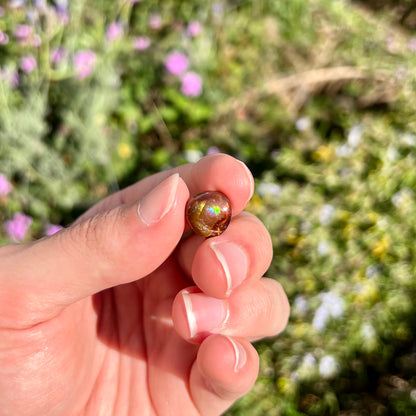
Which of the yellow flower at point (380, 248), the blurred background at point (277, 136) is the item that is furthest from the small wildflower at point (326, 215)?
the yellow flower at point (380, 248)

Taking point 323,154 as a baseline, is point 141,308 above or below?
above

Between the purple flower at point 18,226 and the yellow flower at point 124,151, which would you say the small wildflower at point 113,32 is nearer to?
the yellow flower at point 124,151

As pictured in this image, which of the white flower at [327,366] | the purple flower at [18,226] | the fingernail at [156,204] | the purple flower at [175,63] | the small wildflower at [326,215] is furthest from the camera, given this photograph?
the purple flower at [175,63]

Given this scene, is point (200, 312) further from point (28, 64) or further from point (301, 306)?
point (28, 64)

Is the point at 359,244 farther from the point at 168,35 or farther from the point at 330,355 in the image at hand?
the point at 168,35

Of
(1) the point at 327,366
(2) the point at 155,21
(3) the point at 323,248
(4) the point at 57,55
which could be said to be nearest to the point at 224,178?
(3) the point at 323,248

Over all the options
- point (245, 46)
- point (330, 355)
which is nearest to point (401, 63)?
point (245, 46)
